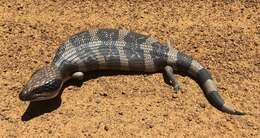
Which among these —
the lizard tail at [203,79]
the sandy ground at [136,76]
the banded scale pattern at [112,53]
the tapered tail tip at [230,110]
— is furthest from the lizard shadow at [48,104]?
the tapered tail tip at [230,110]

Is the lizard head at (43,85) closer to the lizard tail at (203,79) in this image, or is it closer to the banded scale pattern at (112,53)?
the banded scale pattern at (112,53)

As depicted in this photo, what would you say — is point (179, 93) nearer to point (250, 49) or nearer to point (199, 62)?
point (199, 62)

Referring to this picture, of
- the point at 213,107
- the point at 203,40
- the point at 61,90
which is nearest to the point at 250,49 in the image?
the point at 203,40

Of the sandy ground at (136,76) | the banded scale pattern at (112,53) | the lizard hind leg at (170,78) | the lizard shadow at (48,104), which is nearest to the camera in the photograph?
the sandy ground at (136,76)

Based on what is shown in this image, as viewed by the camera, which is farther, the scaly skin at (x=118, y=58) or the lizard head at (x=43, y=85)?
the scaly skin at (x=118, y=58)

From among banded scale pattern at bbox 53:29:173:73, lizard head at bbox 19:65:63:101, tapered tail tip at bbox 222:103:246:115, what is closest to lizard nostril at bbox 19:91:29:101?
lizard head at bbox 19:65:63:101

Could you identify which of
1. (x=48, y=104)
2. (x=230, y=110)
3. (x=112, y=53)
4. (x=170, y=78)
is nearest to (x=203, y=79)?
(x=170, y=78)
